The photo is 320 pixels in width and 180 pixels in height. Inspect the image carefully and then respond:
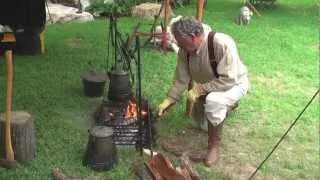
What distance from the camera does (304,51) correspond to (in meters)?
9.52

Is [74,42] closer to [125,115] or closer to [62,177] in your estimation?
[125,115]

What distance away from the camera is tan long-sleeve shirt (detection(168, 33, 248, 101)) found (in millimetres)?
4785

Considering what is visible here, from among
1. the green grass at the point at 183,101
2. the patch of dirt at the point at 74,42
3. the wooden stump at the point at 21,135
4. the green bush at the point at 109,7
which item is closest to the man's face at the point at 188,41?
the green grass at the point at 183,101

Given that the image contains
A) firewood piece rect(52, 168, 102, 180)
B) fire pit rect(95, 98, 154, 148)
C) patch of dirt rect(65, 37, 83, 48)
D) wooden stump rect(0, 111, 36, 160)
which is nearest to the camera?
firewood piece rect(52, 168, 102, 180)

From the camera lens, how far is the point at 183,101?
6555mm

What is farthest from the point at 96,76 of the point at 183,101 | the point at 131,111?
the point at 131,111

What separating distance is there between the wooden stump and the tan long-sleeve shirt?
1346 mm

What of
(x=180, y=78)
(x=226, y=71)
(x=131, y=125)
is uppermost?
(x=226, y=71)

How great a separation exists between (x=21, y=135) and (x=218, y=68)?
6.12ft

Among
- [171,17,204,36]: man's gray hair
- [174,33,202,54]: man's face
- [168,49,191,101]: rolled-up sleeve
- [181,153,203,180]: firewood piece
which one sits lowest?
[181,153,203,180]: firewood piece

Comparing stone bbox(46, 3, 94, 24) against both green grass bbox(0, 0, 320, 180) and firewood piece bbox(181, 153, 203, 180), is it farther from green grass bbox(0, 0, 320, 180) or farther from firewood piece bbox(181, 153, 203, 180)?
firewood piece bbox(181, 153, 203, 180)

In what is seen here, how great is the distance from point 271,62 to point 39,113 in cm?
426

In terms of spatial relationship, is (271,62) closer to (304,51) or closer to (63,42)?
(304,51)

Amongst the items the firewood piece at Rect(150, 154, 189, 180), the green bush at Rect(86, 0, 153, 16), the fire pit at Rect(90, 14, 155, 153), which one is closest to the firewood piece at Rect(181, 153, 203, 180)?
the firewood piece at Rect(150, 154, 189, 180)
